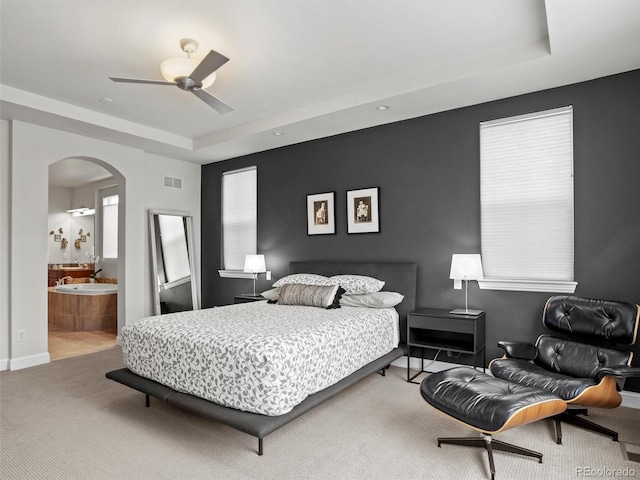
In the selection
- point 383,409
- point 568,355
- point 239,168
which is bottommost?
point 383,409

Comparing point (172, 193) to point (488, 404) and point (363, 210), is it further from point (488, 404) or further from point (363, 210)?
point (488, 404)

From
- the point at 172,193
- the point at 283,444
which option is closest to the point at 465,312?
the point at 283,444

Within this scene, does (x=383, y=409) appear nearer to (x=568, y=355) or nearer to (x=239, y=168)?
(x=568, y=355)

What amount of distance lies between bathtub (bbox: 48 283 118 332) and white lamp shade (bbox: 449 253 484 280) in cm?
549

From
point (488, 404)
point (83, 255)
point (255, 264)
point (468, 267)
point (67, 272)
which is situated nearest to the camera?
point (488, 404)

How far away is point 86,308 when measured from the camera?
253 inches

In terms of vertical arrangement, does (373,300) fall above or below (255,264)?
below

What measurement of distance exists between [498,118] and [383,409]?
9.33 ft

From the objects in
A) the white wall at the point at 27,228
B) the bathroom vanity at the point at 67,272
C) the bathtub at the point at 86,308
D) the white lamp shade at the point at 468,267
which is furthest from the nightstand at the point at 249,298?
the bathroom vanity at the point at 67,272

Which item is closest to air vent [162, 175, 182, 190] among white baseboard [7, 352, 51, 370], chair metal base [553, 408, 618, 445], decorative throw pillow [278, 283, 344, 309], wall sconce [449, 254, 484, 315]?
white baseboard [7, 352, 51, 370]

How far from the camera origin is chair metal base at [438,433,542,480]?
2257mm

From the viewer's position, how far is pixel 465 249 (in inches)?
157

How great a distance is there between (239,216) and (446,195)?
3.14 meters

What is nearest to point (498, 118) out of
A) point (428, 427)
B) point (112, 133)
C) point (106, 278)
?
point (428, 427)
